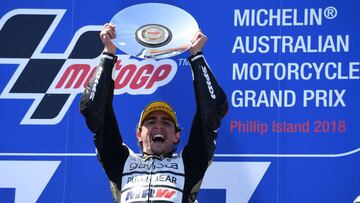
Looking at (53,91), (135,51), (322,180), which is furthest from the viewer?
(53,91)

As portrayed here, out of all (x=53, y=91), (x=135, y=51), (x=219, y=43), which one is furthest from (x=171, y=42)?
(x=53, y=91)

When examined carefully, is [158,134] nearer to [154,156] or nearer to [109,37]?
[154,156]

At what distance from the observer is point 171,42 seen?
137 inches

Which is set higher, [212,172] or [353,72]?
[353,72]

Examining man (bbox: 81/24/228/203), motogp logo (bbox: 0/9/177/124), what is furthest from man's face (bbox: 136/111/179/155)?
motogp logo (bbox: 0/9/177/124)

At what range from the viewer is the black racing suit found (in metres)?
3.32

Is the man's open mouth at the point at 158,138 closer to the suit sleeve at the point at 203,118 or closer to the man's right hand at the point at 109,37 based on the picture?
the suit sleeve at the point at 203,118

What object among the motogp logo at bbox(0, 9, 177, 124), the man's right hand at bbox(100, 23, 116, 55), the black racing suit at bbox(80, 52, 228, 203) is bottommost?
the black racing suit at bbox(80, 52, 228, 203)

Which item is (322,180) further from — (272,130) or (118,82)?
(118,82)

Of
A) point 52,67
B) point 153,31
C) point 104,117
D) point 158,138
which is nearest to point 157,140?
point 158,138

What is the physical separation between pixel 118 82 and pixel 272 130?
2.38 ft

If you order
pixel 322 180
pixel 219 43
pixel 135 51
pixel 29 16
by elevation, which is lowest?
pixel 322 180

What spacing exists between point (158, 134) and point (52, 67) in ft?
2.83

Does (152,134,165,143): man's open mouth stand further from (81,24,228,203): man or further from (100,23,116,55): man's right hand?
(100,23,116,55): man's right hand
